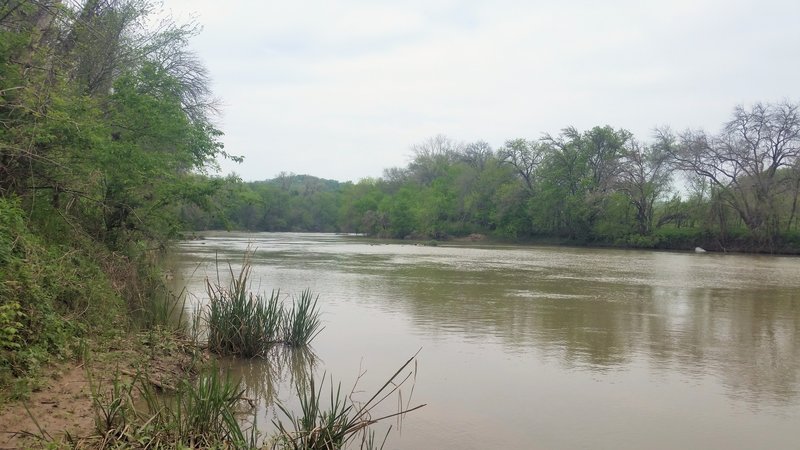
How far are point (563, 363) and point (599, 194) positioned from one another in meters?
46.4

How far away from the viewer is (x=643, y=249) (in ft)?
158

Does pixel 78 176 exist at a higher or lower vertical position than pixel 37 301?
higher

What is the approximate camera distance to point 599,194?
52188mm

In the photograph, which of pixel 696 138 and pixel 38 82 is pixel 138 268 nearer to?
pixel 38 82

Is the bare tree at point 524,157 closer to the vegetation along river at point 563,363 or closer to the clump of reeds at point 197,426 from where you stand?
the vegetation along river at point 563,363

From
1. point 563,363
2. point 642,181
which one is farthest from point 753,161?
point 563,363

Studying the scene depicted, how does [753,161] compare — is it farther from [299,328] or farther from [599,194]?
[299,328]

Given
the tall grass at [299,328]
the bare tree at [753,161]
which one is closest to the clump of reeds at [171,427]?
the tall grass at [299,328]

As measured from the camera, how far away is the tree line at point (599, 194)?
4181 centimetres

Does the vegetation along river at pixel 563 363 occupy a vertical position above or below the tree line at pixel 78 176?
below

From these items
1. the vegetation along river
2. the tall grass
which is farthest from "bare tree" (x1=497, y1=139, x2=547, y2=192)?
the tall grass

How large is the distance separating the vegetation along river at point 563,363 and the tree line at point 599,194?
5713mm

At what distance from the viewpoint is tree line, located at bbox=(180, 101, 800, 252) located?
4181 cm

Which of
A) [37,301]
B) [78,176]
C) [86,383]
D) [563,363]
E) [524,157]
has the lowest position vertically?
[563,363]
